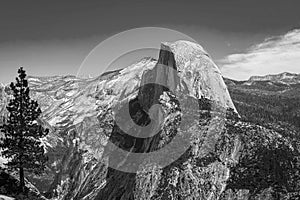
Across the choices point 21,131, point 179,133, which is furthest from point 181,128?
point 21,131

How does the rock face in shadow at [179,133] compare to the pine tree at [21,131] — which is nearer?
the pine tree at [21,131]

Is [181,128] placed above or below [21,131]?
below

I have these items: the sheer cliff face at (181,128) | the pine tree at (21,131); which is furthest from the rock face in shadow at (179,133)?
the pine tree at (21,131)

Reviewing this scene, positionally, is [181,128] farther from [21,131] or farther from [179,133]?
[21,131]

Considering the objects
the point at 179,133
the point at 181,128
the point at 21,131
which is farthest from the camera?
the point at 181,128

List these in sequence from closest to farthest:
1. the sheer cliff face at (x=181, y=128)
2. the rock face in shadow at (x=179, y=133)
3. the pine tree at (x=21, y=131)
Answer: the pine tree at (x=21, y=131)
the sheer cliff face at (x=181, y=128)
the rock face in shadow at (x=179, y=133)

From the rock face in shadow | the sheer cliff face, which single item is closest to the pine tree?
the rock face in shadow

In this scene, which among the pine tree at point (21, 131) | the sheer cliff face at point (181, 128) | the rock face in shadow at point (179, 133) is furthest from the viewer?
the rock face in shadow at point (179, 133)

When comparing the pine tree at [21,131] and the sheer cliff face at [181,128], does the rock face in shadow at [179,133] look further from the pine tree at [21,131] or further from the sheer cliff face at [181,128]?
the pine tree at [21,131]

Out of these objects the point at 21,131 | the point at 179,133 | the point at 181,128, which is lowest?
the point at 179,133
